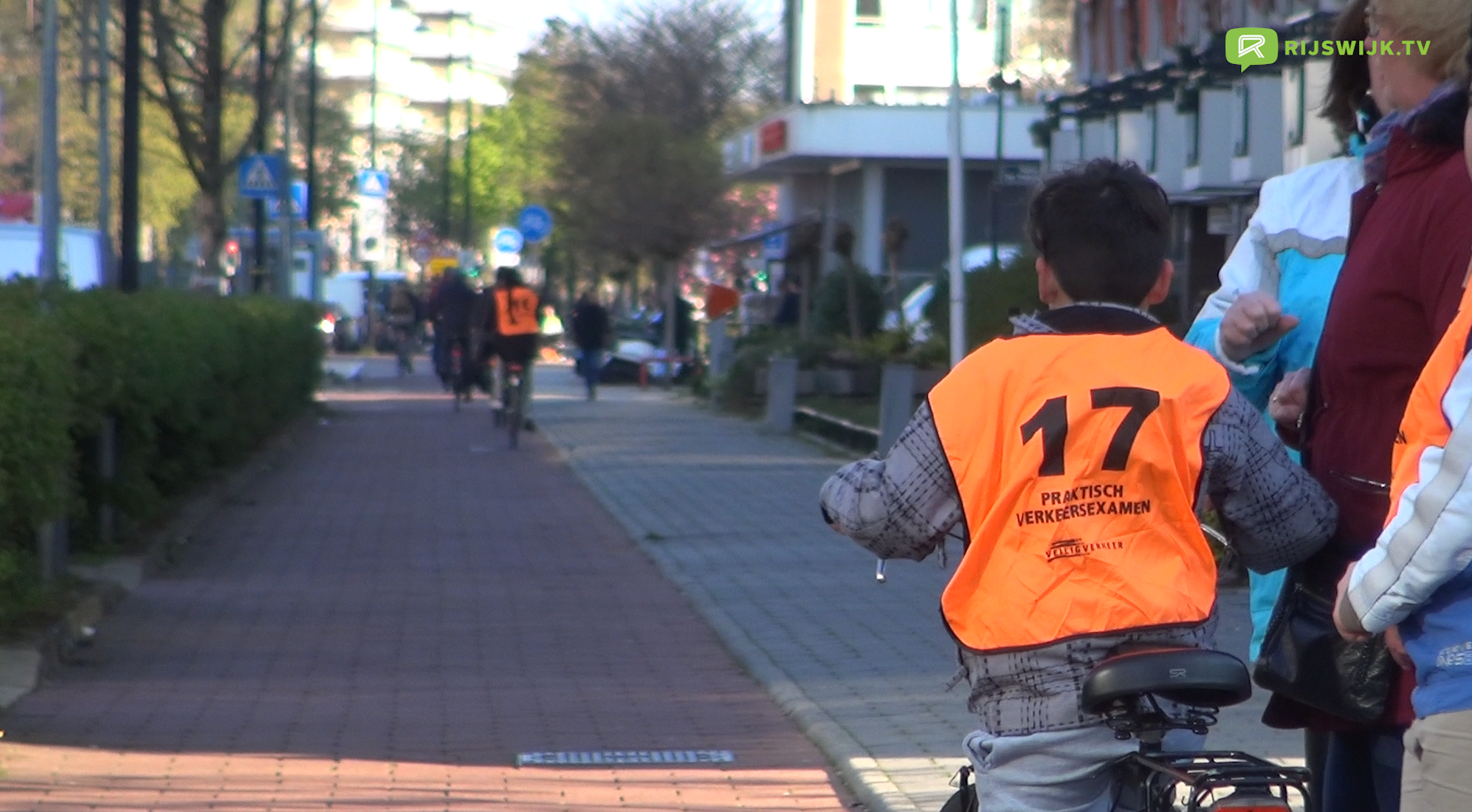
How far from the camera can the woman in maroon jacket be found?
9.77ft

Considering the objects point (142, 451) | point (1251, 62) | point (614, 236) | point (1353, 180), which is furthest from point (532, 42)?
point (1353, 180)

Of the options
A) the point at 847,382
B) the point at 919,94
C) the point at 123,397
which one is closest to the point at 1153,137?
the point at 847,382

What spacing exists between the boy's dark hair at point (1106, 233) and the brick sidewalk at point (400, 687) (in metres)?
3.42

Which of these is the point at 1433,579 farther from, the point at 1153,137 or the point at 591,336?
the point at 591,336

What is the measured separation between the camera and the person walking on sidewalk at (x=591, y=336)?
3247 cm

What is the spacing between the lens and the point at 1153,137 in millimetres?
26734

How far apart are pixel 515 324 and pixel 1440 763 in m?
20.5

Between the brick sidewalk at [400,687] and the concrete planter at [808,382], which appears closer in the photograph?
the brick sidewalk at [400,687]

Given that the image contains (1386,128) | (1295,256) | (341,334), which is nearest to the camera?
(1386,128)

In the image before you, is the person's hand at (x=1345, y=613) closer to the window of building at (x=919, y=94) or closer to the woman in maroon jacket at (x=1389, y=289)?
the woman in maroon jacket at (x=1389, y=289)

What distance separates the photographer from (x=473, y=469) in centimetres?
1919

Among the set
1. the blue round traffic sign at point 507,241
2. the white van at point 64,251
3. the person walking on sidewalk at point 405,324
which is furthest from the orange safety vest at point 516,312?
the blue round traffic sign at point 507,241

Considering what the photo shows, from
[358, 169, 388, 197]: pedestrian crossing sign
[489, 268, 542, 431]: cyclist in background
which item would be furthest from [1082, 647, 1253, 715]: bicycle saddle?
[358, 169, 388, 197]: pedestrian crossing sign

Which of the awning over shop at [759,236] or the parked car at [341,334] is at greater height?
the awning over shop at [759,236]
